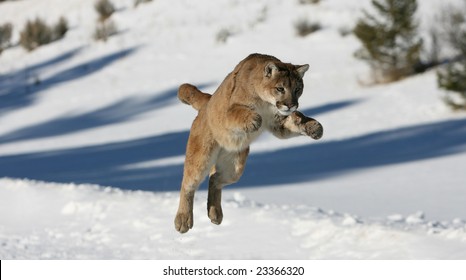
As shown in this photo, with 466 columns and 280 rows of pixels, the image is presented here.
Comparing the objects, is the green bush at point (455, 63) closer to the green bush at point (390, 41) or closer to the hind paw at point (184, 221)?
the green bush at point (390, 41)

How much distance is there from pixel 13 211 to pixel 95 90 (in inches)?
772

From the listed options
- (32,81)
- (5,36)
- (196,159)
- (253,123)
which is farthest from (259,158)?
(5,36)

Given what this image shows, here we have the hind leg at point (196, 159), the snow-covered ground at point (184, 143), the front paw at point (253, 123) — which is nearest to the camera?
the front paw at point (253, 123)

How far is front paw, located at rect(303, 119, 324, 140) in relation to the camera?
15.3 feet

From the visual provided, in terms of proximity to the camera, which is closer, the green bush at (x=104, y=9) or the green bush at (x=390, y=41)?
the green bush at (x=390, y=41)

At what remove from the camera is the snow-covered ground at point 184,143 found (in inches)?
606

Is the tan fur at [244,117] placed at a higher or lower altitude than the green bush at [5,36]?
lower

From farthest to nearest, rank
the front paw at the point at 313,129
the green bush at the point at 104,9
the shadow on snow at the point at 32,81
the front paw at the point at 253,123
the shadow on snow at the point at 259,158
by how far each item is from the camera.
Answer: the green bush at the point at 104,9 < the shadow on snow at the point at 32,81 < the shadow on snow at the point at 259,158 < the front paw at the point at 313,129 < the front paw at the point at 253,123

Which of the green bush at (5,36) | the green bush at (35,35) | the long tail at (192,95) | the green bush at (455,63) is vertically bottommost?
the long tail at (192,95)

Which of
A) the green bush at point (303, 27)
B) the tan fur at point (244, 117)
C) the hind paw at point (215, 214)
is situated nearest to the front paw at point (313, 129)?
the tan fur at point (244, 117)

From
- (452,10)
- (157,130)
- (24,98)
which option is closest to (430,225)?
(157,130)

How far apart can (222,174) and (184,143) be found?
2451cm

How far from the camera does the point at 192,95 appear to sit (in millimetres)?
5645

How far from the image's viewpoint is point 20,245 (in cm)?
1598
